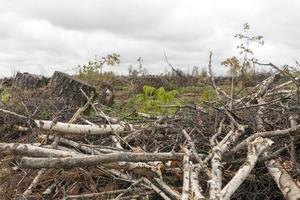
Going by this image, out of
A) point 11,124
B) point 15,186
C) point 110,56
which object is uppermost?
point 110,56

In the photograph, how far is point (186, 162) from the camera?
275cm

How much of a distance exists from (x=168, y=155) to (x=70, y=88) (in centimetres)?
459

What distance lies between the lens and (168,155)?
293 cm

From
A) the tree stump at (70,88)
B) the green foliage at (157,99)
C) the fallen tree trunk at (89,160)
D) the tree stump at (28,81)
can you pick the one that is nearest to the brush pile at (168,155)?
the fallen tree trunk at (89,160)

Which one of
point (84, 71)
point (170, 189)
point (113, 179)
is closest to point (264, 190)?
point (170, 189)

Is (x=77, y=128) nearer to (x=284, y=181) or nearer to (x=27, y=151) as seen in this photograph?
(x=27, y=151)

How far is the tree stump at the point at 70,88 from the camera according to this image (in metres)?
7.11

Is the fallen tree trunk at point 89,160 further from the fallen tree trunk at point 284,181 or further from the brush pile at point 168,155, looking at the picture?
the fallen tree trunk at point 284,181

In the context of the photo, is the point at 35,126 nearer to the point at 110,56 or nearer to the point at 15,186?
the point at 15,186

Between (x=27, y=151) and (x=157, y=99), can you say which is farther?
(x=157, y=99)

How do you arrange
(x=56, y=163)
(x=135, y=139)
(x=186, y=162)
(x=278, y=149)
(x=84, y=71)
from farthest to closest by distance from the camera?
1. (x=84, y=71)
2. (x=135, y=139)
3. (x=278, y=149)
4. (x=186, y=162)
5. (x=56, y=163)

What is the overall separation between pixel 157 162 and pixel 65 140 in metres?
0.99

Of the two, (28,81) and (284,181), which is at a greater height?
(28,81)

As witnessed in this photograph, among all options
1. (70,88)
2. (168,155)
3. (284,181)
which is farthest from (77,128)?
(70,88)
